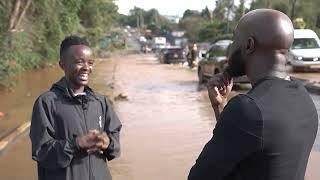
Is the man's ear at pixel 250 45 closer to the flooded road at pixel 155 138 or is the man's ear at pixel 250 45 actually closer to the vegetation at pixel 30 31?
the flooded road at pixel 155 138

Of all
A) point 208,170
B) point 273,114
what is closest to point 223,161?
point 208,170

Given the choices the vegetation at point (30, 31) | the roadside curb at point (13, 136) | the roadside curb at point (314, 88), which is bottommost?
the roadside curb at point (314, 88)

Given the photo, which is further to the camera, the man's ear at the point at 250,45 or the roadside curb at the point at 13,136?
the roadside curb at the point at 13,136

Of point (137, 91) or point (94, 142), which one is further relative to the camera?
point (137, 91)

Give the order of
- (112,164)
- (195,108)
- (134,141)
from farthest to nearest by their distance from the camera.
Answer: (195,108), (134,141), (112,164)

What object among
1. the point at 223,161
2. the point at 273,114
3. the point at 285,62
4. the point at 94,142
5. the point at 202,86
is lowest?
the point at 202,86

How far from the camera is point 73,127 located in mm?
3242

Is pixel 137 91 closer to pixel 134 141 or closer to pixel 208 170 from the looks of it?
pixel 134 141

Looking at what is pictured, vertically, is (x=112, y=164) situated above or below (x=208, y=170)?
below

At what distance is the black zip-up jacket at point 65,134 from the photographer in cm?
313

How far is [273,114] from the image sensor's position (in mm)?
1948

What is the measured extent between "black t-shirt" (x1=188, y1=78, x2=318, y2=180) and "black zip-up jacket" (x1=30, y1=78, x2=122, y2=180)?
1.31 m

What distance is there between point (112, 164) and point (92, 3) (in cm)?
4058

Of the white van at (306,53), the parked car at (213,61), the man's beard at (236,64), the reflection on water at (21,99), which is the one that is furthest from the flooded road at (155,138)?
the white van at (306,53)
